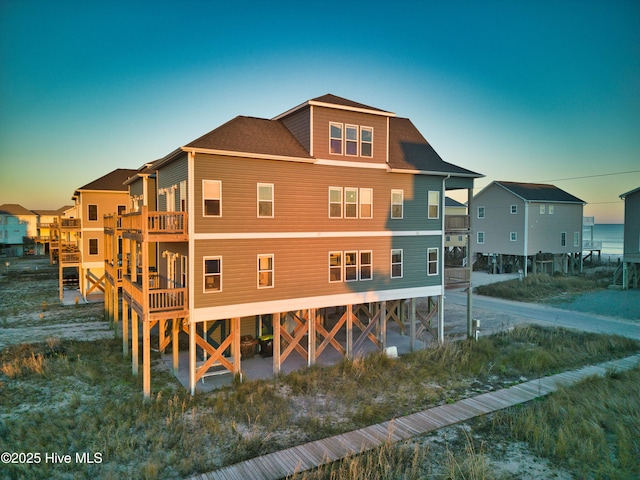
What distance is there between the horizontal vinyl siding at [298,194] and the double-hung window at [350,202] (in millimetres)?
209

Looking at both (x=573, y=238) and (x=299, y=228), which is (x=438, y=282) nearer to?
(x=299, y=228)

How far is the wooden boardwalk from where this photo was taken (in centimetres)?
945

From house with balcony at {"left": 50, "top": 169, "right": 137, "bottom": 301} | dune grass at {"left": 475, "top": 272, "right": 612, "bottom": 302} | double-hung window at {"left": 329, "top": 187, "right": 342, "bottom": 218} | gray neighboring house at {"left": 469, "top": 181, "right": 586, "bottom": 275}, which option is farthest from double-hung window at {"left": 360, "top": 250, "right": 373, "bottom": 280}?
gray neighboring house at {"left": 469, "top": 181, "right": 586, "bottom": 275}

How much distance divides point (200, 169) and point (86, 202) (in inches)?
783

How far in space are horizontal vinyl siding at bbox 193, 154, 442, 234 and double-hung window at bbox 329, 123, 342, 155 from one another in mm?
695

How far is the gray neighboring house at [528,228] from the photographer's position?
42.5 metres

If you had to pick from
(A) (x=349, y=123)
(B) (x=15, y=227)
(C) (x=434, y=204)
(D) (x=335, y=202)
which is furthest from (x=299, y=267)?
(B) (x=15, y=227)

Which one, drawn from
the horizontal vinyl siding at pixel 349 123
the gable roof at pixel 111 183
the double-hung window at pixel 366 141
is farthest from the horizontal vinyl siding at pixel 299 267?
the gable roof at pixel 111 183

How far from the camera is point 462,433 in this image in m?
11.5

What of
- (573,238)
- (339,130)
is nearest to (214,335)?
(339,130)

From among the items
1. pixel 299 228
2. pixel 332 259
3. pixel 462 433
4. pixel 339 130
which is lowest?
pixel 462 433

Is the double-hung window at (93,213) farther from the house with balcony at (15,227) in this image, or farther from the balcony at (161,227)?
the house with balcony at (15,227)

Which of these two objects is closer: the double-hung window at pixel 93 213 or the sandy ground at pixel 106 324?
the sandy ground at pixel 106 324

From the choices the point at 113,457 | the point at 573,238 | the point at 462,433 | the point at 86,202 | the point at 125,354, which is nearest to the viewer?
the point at 113,457
